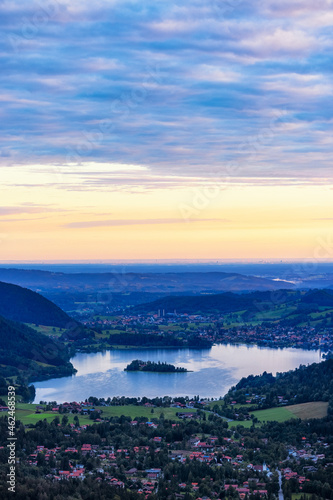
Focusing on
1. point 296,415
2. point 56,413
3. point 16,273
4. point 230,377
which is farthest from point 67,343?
point 16,273

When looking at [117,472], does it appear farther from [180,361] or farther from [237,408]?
[180,361]

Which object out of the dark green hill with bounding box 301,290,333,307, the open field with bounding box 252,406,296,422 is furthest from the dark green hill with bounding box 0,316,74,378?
the dark green hill with bounding box 301,290,333,307

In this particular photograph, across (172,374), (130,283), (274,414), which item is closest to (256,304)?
(172,374)

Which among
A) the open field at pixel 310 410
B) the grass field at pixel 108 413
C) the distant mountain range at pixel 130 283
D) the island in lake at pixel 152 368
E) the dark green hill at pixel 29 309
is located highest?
the distant mountain range at pixel 130 283

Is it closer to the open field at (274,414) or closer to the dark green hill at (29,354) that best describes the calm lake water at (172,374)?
the dark green hill at (29,354)

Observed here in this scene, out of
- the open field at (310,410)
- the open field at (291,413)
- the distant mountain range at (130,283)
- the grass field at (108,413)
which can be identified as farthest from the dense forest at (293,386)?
the distant mountain range at (130,283)

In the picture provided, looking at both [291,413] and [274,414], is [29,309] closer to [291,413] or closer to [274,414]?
[274,414]
